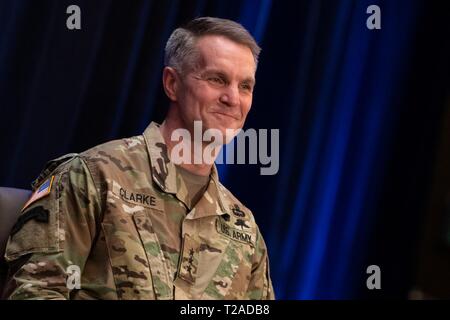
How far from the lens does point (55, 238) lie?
62.4 inches

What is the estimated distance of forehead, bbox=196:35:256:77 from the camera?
189 cm

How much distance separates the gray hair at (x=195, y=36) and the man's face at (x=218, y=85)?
0.05 feet

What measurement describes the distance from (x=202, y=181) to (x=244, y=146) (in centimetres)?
48

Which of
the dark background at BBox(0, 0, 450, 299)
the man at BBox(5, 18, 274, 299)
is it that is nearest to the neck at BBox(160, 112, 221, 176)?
the man at BBox(5, 18, 274, 299)

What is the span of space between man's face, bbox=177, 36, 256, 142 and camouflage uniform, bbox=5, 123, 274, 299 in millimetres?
135

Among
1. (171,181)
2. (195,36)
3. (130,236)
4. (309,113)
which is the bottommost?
(130,236)

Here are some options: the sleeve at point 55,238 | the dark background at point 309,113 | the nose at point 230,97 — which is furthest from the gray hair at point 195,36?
the sleeve at point 55,238

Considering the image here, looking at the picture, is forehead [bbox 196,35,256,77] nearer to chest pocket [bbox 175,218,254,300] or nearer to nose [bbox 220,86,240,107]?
nose [bbox 220,86,240,107]

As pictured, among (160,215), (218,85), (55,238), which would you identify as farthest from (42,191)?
(218,85)

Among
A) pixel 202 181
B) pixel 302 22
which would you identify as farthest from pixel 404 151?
pixel 202 181

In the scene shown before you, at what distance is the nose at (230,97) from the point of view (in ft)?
6.19

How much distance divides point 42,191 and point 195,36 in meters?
0.61

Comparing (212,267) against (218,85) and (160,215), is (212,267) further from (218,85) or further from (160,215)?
(218,85)
